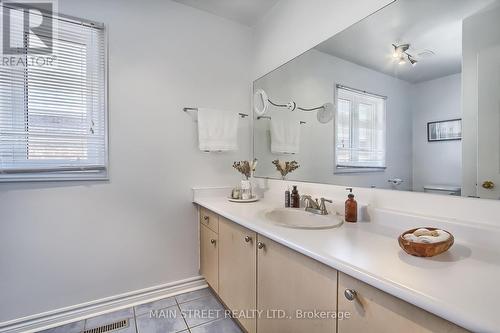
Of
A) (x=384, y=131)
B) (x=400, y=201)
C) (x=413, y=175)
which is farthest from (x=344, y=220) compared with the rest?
(x=384, y=131)

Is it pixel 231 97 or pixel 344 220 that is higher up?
pixel 231 97

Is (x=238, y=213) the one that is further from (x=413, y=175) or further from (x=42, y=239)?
(x=42, y=239)

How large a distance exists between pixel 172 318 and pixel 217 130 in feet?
4.72

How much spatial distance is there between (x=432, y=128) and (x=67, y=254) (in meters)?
2.25

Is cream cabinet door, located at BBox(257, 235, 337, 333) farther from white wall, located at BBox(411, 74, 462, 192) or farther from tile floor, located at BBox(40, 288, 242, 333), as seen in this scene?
white wall, located at BBox(411, 74, 462, 192)

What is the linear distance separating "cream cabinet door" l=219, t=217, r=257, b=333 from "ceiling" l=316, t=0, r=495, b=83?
111cm

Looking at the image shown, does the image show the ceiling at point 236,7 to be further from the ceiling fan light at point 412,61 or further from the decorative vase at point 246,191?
the decorative vase at point 246,191

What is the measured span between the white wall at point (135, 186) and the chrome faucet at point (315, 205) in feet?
2.79

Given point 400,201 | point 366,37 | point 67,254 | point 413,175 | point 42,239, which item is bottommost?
point 67,254

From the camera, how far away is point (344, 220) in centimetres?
124

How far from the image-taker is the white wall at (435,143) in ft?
3.09

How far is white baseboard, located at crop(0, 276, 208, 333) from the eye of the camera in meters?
1.45

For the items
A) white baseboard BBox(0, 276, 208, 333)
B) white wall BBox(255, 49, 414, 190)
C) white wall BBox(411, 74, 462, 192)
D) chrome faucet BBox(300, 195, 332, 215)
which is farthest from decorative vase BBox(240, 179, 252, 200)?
white wall BBox(411, 74, 462, 192)

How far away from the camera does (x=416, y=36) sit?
1.05 m
